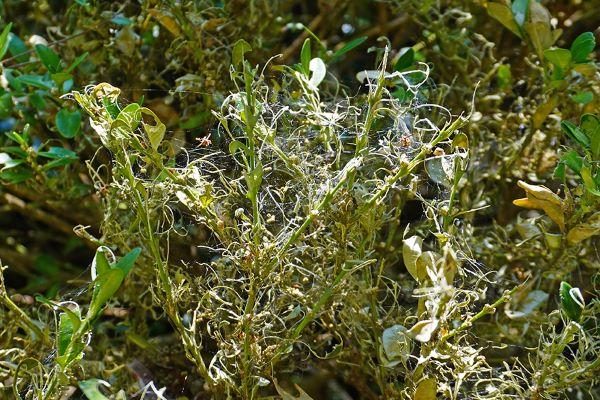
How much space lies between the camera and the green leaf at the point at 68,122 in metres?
0.87

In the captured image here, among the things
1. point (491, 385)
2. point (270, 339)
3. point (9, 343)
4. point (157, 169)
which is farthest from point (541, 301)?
point (9, 343)

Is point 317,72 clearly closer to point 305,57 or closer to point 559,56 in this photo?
point 305,57

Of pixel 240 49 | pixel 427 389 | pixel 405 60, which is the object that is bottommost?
pixel 427 389

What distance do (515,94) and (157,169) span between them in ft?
1.65

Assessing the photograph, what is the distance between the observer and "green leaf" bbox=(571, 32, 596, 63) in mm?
815

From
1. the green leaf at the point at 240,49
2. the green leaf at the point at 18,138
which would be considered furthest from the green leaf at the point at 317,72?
the green leaf at the point at 18,138

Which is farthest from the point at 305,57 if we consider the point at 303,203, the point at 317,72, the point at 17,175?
the point at 17,175

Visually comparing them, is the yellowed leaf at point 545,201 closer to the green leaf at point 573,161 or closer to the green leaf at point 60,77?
the green leaf at point 573,161

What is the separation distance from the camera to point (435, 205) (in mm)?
726

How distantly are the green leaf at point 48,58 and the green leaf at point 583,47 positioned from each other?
1.72 feet

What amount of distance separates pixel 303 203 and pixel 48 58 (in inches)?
13.7

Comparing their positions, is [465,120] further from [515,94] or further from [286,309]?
[515,94]

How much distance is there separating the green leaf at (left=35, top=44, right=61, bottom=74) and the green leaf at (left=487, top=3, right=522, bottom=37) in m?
0.46

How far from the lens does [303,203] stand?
28.5 inches
